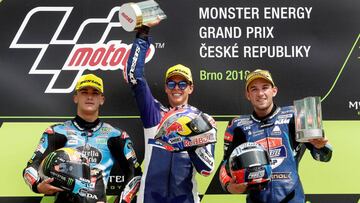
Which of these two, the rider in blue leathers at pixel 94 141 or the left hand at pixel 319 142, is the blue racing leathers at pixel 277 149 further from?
the rider in blue leathers at pixel 94 141

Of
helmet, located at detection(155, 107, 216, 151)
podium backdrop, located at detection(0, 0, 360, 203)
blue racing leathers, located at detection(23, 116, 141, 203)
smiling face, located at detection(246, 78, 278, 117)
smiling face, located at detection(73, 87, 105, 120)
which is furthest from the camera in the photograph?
podium backdrop, located at detection(0, 0, 360, 203)

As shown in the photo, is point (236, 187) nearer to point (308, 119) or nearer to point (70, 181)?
point (308, 119)

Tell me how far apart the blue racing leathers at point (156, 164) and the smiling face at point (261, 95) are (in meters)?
0.34

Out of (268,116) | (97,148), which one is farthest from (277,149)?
(97,148)

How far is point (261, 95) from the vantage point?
157 inches

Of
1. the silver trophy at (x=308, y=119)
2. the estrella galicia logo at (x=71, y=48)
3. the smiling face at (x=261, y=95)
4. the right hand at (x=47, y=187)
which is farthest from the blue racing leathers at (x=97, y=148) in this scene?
the silver trophy at (x=308, y=119)

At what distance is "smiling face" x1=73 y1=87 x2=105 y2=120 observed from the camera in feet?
13.9

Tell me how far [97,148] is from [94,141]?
0.06m

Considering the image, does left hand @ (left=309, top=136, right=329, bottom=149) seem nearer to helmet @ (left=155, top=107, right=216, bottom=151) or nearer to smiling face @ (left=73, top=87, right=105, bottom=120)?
helmet @ (left=155, top=107, right=216, bottom=151)

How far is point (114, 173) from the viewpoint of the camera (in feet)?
15.0

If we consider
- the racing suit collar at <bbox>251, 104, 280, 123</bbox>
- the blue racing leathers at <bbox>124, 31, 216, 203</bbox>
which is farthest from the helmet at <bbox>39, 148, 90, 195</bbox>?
the racing suit collar at <bbox>251, 104, 280, 123</bbox>

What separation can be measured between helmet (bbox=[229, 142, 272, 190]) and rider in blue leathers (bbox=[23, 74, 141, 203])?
935 mm

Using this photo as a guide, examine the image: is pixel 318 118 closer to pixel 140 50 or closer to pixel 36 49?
pixel 140 50

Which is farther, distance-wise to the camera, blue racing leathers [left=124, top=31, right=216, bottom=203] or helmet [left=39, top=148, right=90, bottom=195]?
blue racing leathers [left=124, top=31, right=216, bottom=203]
